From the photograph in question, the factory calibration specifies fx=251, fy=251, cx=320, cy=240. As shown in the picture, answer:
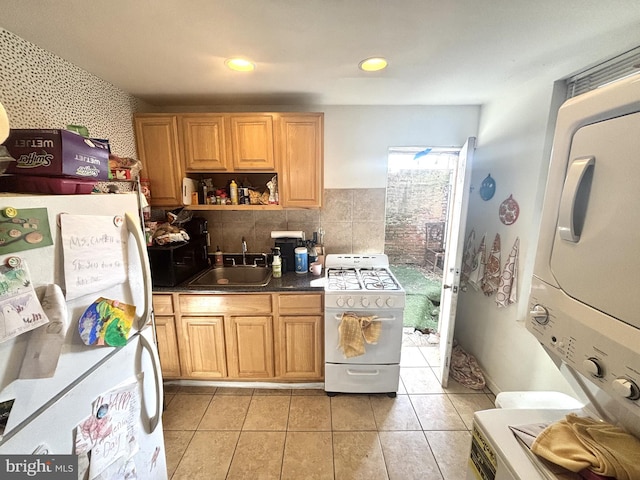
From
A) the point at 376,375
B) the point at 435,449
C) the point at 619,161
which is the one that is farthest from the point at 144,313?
the point at 435,449

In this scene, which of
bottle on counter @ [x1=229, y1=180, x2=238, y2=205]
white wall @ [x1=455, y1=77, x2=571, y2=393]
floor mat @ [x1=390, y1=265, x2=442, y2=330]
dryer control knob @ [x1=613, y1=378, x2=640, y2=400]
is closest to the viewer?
dryer control knob @ [x1=613, y1=378, x2=640, y2=400]

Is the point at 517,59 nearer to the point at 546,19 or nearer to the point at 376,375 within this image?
the point at 546,19

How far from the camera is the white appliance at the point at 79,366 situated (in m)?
0.62

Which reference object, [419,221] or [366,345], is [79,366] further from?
[419,221]

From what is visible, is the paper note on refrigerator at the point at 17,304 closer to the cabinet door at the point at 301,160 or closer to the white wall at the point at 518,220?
the cabinet door at the point at 301,160

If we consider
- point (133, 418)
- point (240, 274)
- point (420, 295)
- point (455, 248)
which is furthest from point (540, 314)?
point (420, 295)

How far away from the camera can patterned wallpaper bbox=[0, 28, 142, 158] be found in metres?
1.26

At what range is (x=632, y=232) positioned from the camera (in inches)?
22.1

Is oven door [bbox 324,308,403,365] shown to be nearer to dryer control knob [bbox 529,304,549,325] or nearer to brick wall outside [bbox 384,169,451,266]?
brick wall outside [bbox 384,169,451,266]

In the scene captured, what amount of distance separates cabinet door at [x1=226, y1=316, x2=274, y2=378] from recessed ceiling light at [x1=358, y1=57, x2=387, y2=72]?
6.11ft

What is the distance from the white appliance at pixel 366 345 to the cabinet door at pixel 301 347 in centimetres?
9

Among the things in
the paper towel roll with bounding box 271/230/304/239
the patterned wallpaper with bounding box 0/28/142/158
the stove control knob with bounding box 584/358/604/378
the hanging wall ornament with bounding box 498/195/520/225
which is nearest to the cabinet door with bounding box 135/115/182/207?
the patterned wallpaper with bounding box 0/28/142/158

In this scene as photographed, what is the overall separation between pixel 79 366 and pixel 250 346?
135 cm

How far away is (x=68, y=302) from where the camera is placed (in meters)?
0.73
